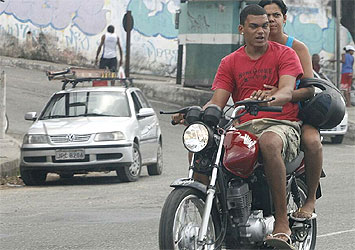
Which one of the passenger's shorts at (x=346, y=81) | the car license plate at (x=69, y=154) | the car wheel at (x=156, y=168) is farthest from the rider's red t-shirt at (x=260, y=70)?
the passenger's shorts at (x=346, y=81)

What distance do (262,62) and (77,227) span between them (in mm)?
3406

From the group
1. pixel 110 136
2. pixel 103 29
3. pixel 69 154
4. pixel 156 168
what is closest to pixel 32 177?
pixel 69 154

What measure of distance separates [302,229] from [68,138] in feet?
23.8

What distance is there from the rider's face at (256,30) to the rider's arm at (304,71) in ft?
1.44

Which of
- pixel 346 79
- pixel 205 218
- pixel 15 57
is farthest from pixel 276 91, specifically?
pixel 15 57

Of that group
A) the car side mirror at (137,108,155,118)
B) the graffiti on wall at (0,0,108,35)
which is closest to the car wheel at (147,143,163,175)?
the car side mirror at (137,108,155,118)

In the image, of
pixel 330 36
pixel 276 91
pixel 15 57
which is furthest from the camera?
pixel 15 57

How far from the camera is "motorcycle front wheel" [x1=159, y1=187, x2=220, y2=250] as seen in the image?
5738 millimetres

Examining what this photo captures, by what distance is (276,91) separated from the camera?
6.57 metres

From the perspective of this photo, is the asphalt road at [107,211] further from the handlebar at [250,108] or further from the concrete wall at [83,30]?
the concrete wall at [83,30]

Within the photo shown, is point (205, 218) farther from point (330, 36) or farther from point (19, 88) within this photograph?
point (330, 36)

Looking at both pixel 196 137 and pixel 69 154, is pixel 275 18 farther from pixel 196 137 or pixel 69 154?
pixel 69 154

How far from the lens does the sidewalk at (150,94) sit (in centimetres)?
1537

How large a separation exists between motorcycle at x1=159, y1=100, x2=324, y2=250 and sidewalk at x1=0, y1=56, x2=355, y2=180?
8718 millimetres
